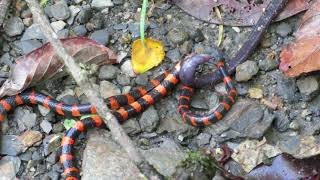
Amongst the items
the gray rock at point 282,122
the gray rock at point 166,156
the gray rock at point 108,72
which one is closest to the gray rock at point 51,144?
the gray rock at point 108,72

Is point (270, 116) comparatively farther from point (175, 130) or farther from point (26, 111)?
point (26, 111)

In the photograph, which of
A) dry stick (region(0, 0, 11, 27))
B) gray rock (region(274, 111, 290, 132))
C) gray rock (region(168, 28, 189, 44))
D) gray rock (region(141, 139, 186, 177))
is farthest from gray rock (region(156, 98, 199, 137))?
dry stick (region(0, 0, 11, 27))

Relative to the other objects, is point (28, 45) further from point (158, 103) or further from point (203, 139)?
point (203, 139)

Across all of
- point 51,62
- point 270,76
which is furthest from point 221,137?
point 51,62

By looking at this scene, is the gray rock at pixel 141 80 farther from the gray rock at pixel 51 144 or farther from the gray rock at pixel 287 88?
the gray rock at pixel 287 88

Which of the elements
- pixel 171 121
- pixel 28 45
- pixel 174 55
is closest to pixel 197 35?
pixel 174 55

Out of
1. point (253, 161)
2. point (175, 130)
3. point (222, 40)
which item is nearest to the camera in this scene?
point (253, 161)

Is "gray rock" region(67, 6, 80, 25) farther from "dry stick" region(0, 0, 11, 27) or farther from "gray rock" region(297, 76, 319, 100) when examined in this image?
"gray rock" region(297, 76, 319, 100)
